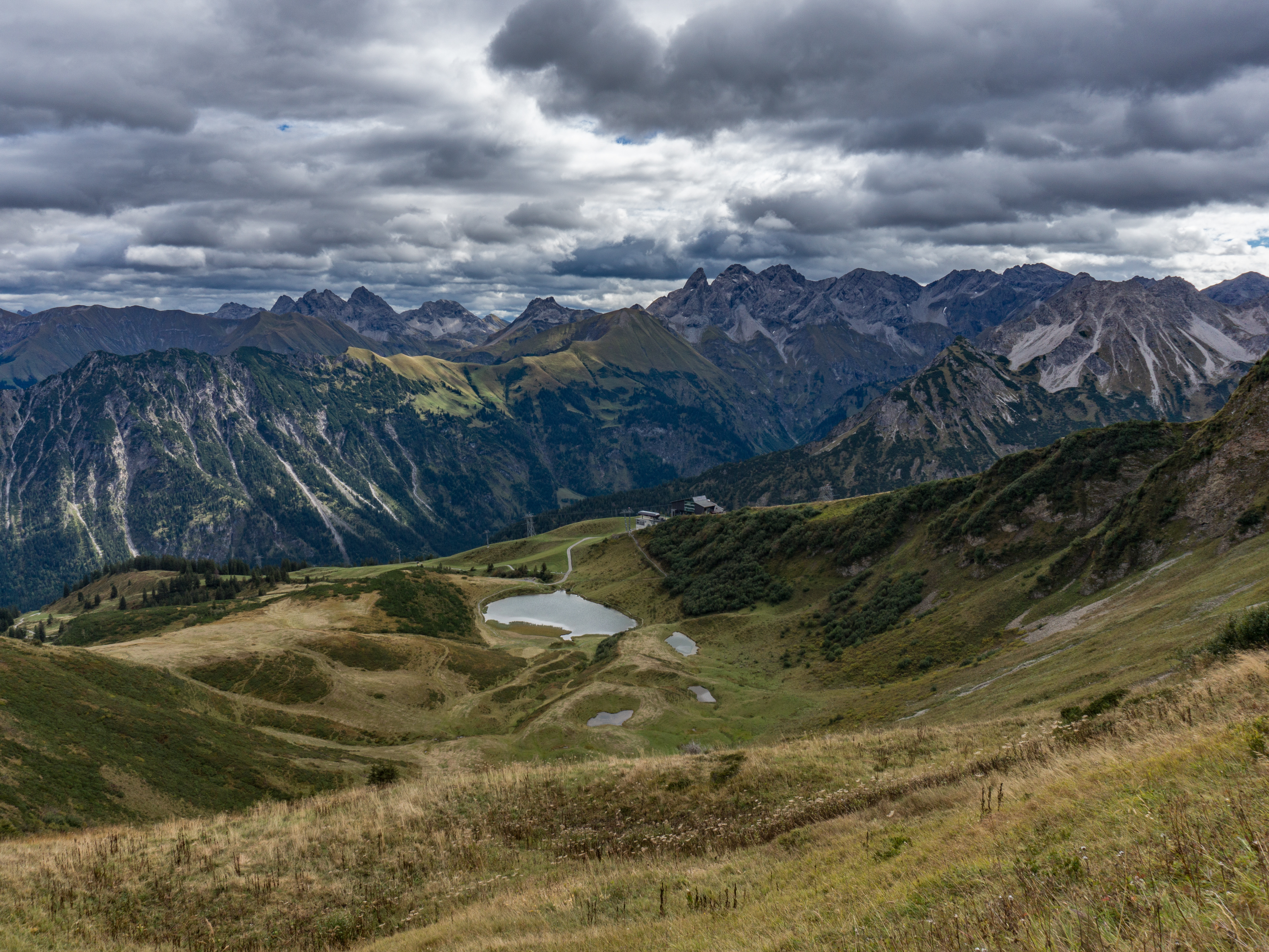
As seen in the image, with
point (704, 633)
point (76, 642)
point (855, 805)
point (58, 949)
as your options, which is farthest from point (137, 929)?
point (76, 642)

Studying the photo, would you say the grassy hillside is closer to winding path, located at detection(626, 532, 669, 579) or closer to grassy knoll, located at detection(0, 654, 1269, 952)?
grassy knoll, located at detection(0, 654, 1269, 952)

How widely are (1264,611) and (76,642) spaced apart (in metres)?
201

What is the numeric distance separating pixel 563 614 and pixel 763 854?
137526 millimetres

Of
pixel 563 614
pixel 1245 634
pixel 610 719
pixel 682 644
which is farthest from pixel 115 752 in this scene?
pixel 563 614

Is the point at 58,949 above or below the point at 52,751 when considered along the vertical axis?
above

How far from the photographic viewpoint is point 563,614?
152750 mm

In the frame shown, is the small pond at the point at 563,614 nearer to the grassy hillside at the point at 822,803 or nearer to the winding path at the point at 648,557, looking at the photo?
the winding path at the point at 648,557

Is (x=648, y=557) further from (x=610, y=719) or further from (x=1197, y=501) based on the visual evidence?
(x=1197, y=501)

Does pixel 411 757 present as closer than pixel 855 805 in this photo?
No

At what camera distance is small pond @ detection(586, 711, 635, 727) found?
6862cm

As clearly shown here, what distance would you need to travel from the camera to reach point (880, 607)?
94.6m

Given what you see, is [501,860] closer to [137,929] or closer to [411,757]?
[137,929]

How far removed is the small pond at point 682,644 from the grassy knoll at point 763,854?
7193 cm

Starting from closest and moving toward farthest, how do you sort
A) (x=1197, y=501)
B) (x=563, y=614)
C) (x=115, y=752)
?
(x=115, y=752) < (x=1197, y=501) < (x=563, y=614)
